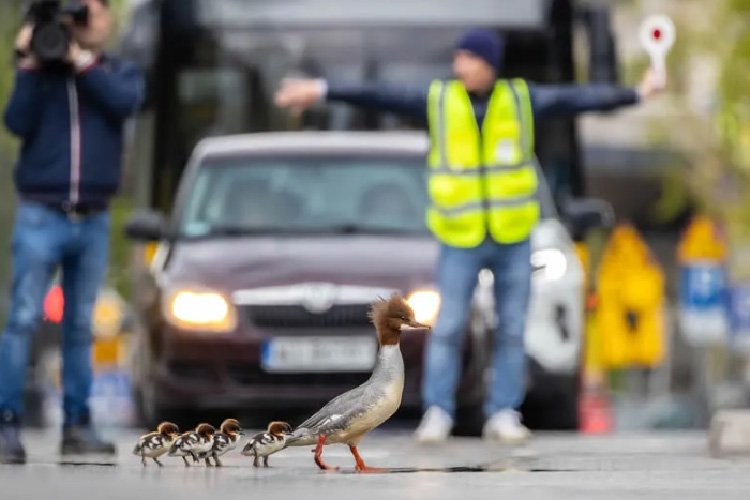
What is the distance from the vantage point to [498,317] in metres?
11.9

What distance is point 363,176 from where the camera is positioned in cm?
1398

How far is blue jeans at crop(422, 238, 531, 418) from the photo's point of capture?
11680 millimetres

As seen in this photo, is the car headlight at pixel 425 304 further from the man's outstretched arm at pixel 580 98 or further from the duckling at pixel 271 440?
the duckling at pixel 271 440

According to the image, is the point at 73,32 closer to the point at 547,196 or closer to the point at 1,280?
the point at 547,196

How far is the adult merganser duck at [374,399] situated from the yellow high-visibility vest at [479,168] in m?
3.43

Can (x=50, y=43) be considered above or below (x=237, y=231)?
above

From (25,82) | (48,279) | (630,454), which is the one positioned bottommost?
(630,454)

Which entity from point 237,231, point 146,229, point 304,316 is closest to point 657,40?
point 304,316

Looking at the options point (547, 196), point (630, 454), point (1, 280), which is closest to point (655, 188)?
point (1, 280)

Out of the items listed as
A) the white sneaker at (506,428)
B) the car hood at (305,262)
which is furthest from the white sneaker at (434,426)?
the car hood at (305,262)

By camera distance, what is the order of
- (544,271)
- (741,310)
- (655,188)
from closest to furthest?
1. (544,271)
2. (741,310)
3. (655,188)

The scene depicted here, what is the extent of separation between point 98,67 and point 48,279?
3.09ft

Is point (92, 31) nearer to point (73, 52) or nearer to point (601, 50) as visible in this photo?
point (73, 52)

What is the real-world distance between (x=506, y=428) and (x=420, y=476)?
2657 millimetres
